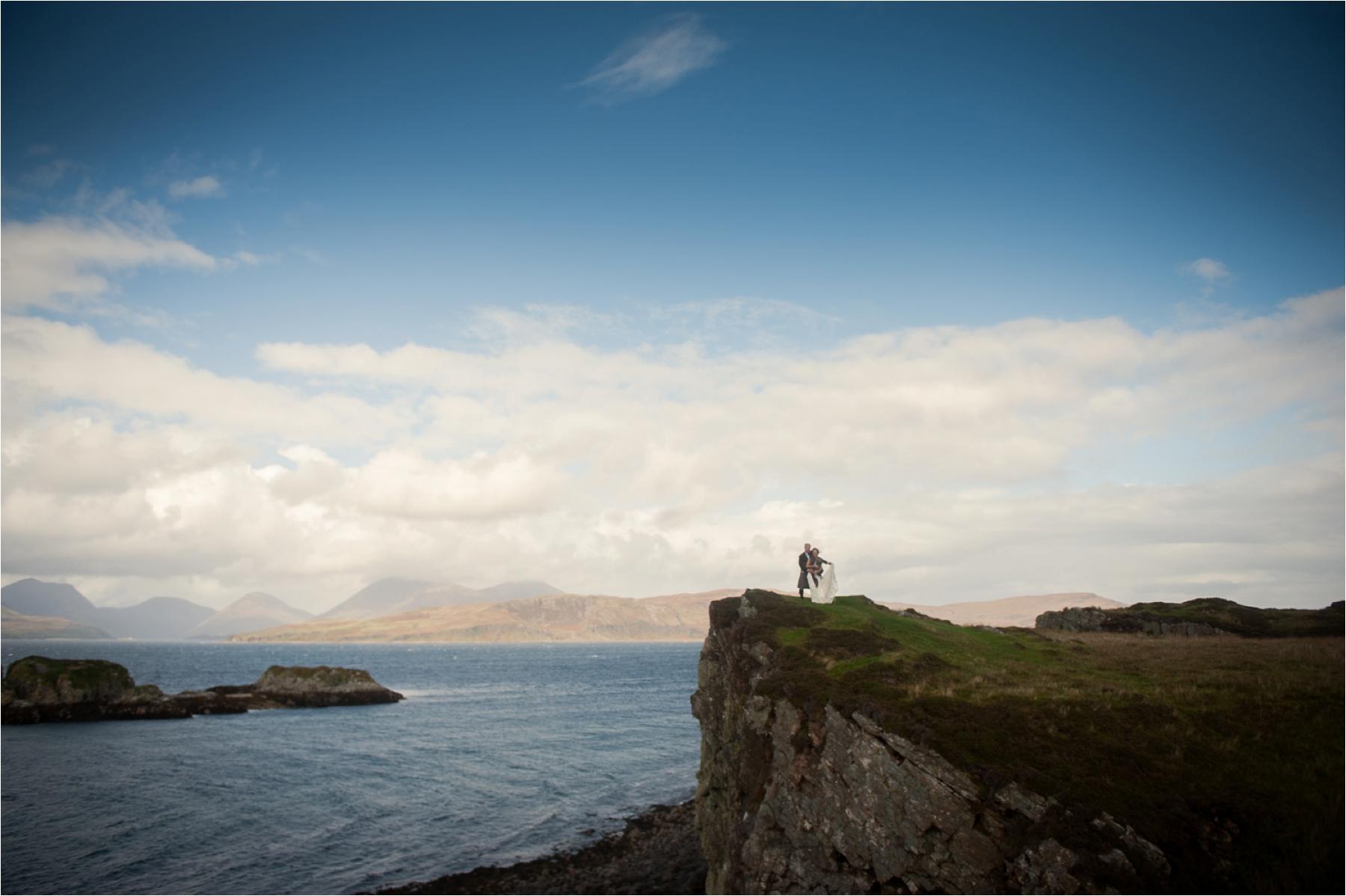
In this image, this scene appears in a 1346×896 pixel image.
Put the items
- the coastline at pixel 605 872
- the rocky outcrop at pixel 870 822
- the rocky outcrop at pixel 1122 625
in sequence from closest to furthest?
1. the rocky outcrop at pixel 870 822
2. the coastline at pixel 605 872
3. the rocky outcrop at pixel 1122 625

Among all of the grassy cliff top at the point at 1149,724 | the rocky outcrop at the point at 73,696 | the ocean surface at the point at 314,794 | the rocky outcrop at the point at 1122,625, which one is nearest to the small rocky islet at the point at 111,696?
the rocky outcrop at the point at 73,696

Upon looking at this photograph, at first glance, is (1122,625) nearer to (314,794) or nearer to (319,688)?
(314,794)

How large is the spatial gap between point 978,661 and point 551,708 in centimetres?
8843

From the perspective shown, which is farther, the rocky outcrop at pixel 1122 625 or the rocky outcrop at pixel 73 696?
the rocky outcrop at pixel 73 696

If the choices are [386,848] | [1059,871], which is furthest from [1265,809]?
[386,848]

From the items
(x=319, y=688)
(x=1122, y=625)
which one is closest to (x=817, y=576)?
(x=1122, y=625)

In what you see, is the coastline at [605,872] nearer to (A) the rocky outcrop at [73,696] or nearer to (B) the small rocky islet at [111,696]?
(B) the small rocky islet at [111,696]

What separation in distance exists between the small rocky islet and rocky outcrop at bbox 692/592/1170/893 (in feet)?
330

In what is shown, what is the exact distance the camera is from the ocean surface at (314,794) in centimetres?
3675

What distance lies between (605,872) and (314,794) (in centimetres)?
2989

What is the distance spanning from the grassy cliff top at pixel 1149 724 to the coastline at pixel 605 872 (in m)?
16.0

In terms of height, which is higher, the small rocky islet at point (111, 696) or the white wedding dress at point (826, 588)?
the white wedding dress at point (826, 588)

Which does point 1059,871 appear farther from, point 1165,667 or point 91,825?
point 91,825

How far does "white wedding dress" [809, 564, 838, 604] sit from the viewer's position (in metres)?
35.3
